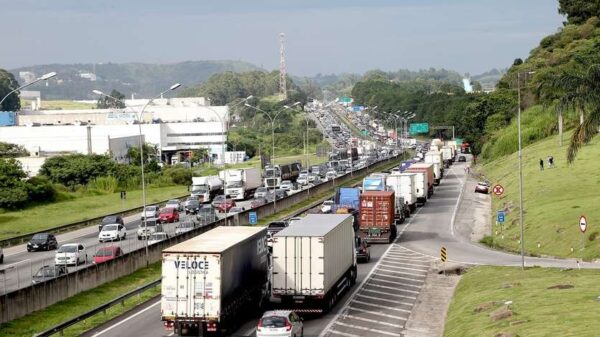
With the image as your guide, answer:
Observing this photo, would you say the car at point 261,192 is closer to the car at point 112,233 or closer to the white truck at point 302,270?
the car at point 112,233

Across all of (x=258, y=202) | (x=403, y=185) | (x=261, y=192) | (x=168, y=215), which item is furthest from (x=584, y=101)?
(x=261, y=192)

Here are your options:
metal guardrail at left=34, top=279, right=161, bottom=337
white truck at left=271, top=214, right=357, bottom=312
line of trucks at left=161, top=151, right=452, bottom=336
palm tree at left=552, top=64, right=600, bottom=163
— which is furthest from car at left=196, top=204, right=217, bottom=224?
white truck at left=271, top=214, right=357, bottom=312

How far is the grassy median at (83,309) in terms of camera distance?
1399 inches

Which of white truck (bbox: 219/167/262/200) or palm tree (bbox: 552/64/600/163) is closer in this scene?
palm tree (bbox: 552/64/600/163)

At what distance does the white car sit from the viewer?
52.6 m

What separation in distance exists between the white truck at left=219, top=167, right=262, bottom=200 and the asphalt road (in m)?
18.4

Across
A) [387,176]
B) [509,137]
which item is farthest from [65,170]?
[509,137]

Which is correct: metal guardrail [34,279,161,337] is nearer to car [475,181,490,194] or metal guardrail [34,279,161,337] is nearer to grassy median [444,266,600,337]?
grassy median [444,266,600,337]

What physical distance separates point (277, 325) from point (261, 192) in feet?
229

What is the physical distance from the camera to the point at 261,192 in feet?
330

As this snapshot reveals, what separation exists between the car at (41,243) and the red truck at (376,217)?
21.3m

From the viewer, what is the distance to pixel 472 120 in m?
174

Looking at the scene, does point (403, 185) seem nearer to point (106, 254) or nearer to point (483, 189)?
point (483, 189)

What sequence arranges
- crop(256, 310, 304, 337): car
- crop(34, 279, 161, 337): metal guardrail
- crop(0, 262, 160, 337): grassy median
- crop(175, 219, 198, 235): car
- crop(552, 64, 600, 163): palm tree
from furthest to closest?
crop(175, 219, 198, 235): car < crop(552, 64, 600, 163): palm tree < crop(0, 262, 160, 337): grassy median < crop(34, 279, 161, 337): metal guardrail < crop(256, 310, 304, 337): car
